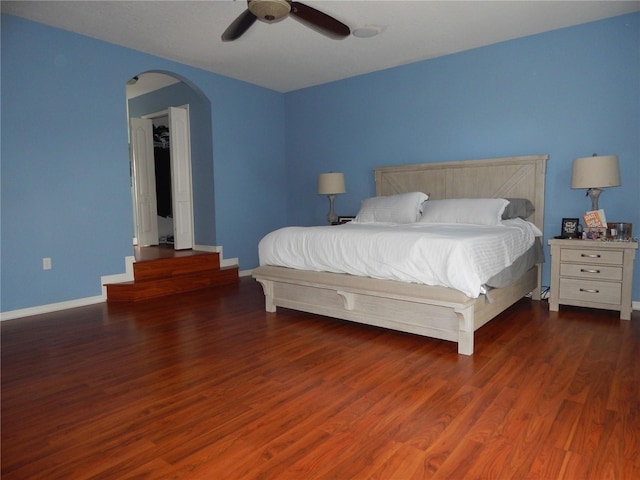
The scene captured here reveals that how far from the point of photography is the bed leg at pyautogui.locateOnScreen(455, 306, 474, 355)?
244cm

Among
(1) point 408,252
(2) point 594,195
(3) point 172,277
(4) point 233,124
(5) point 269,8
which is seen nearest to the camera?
(5) point 269,8

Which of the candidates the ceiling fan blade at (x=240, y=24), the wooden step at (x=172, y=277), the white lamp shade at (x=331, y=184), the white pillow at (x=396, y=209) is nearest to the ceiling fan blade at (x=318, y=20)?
the ceiling fan blade at (x=240, y=24)

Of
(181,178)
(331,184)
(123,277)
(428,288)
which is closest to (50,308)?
(123,277)

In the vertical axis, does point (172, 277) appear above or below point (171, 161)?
below

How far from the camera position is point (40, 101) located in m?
3.63

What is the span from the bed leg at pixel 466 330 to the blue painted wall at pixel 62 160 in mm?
3430

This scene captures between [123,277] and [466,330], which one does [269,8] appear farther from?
[123,277]

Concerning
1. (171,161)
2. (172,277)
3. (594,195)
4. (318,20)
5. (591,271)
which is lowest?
(172,277)

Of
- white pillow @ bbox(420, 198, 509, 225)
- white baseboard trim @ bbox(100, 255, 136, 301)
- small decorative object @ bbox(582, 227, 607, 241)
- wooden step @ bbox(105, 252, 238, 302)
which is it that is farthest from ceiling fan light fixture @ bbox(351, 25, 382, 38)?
white baseboard trim @ bbox(100, 255, 136, 301)

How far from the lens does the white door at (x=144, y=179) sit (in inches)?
249

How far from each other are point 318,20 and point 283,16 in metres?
0.25

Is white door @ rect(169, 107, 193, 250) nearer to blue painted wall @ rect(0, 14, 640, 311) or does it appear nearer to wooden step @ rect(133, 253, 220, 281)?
blue painted wall @ rect(0, 14, 640, 311)

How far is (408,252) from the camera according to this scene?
2602 millimetres

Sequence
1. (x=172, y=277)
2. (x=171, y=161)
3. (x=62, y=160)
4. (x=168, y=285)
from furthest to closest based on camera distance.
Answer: (x=171, y=161) < (x=172, y=277) < (x=168, y=285) < (x=62, y=160)
